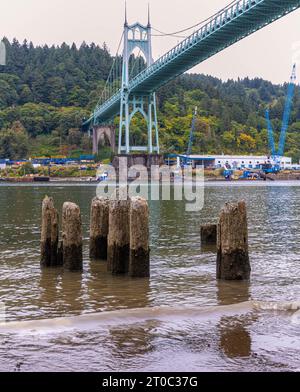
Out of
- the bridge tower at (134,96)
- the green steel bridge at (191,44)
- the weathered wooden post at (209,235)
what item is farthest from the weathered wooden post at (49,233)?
the bridge tower at (134,96)

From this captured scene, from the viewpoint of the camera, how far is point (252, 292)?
8461mm

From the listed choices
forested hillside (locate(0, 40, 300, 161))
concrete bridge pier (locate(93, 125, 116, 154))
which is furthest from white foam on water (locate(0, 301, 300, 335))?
concrete bridge pier (locate(93, 125, 116, 154))

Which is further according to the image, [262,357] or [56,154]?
[56,154]

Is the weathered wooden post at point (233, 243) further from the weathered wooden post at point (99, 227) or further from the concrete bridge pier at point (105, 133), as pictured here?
the concrete bridge pier at point (105, 133)

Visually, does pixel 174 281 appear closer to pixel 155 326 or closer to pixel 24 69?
pixel 155 326

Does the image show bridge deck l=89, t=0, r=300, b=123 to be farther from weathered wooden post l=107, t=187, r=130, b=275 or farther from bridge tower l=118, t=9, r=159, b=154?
weathered wooden post l=107, t=187, r=130, b=275

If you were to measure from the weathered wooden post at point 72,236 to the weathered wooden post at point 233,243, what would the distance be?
2400 millimetres

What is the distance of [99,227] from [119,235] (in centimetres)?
139

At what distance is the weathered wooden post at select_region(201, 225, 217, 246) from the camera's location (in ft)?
45.4

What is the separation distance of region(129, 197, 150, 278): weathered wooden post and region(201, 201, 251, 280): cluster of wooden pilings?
3.69 feet

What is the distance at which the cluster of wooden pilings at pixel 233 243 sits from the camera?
8734 millimetres
